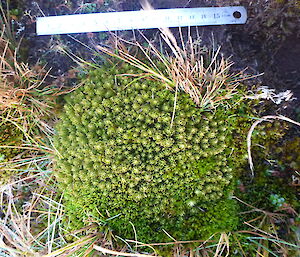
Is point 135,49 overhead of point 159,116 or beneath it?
overhead

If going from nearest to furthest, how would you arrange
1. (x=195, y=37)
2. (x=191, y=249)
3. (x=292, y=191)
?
1. (x=191, y=249)
2. (x=292, y=191)
3. (x=195, y=37)

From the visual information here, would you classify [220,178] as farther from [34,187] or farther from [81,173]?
[34,187]

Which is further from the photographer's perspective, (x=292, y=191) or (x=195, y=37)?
(x=195, y=37)

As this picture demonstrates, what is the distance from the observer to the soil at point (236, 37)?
317 cm

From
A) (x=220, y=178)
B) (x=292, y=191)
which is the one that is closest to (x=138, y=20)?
(x=220, y=178)

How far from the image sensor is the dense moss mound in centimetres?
244

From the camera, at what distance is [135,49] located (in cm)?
317

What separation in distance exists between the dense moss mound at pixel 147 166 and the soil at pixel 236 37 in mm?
948

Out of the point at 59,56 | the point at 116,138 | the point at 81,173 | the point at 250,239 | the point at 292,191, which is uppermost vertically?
the point at 59,56

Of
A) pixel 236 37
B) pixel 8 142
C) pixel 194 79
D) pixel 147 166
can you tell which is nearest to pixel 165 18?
pixel 236 37

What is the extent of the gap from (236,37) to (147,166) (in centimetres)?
203

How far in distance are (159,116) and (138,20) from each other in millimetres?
1473

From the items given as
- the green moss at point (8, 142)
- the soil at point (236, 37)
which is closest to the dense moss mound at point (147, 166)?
the green moss at point (8, 142)

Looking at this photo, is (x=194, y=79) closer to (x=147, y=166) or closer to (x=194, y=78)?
(x=194, y=78)
